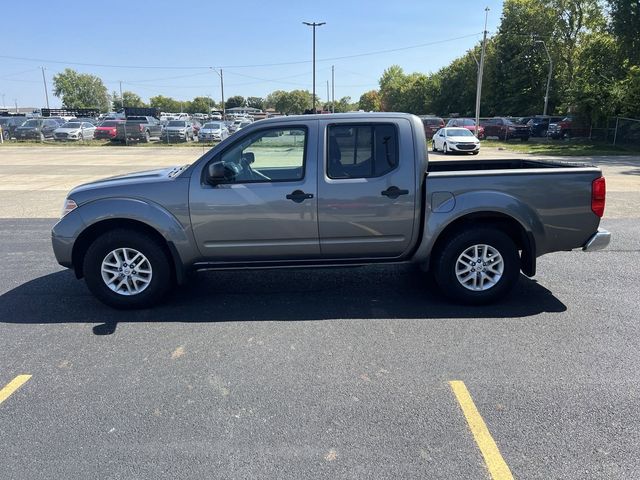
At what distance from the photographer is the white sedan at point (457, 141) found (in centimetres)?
2455

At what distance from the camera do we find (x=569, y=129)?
35156 millimetres

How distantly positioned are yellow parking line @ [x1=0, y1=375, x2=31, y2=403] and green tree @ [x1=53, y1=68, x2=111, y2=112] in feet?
469

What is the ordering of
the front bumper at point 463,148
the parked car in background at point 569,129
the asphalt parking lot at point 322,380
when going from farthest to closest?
the parked car in background at point 569,129 → the front bumper at point 463,148 → the asphalt parking lot at point 322,380

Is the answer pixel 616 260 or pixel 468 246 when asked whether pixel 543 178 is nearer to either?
Result: pixel 468 246

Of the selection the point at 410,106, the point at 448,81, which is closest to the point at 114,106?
the point at 410,106

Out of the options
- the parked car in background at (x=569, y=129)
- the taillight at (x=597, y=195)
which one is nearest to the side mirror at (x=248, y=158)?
the taillight at (x=597, y=195)

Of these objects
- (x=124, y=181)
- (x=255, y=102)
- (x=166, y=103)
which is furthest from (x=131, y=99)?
(x=124, y=181)

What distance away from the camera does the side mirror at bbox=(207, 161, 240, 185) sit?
4.53 metres

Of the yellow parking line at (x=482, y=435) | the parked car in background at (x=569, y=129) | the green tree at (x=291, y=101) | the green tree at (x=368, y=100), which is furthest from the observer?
the green tree at (x=368, y=100)

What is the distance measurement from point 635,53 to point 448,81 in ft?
140

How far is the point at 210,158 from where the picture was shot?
4719 mm

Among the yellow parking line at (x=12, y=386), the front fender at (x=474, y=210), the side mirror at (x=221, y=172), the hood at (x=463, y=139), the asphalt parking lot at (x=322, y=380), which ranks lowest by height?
the yellow parking line at (x=12, y=386)

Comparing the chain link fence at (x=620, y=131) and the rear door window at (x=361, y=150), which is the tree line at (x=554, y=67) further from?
the rear door window at (x=361, y=150)

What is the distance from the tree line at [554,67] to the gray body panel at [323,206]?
1203 inches
